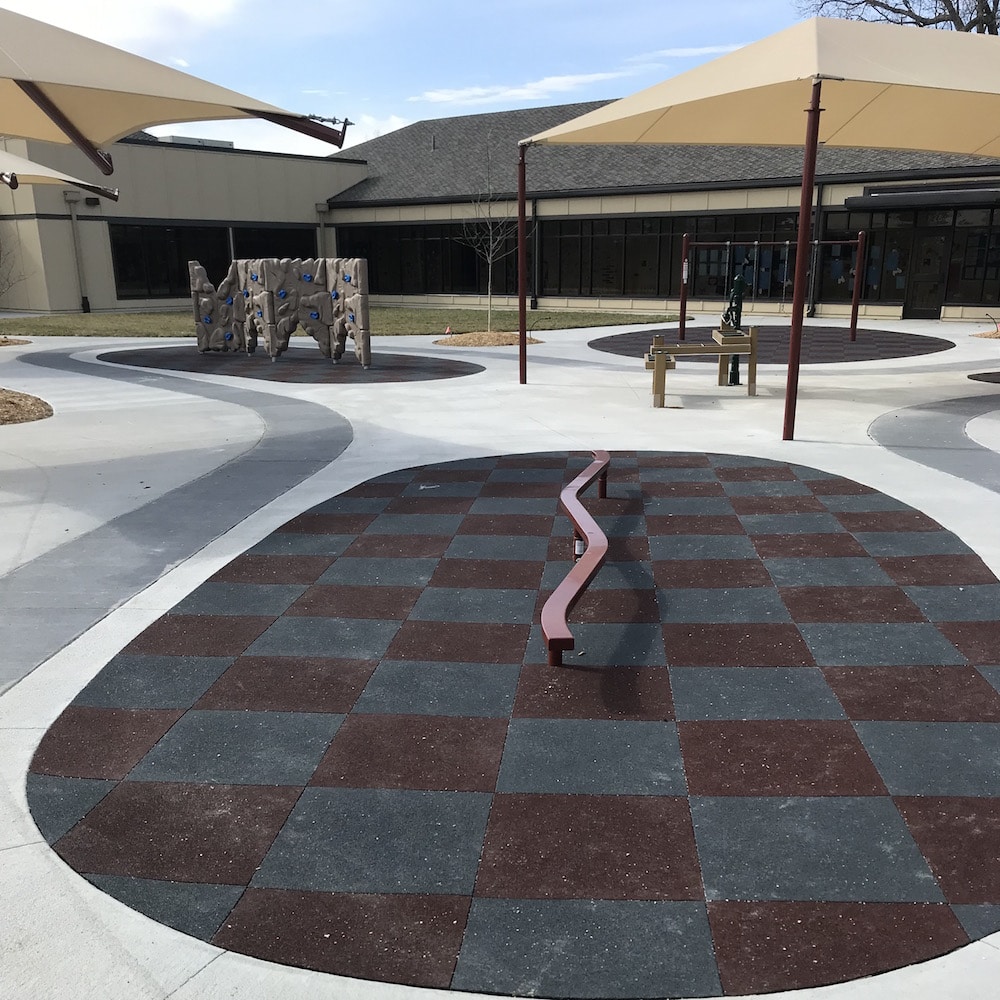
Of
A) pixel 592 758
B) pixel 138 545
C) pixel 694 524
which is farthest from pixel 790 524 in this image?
pixel 138 545

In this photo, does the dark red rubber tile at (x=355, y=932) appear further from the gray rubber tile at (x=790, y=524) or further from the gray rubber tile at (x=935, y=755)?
the gray rubber tile at (x=790, y=524)

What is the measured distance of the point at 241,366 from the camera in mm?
16797

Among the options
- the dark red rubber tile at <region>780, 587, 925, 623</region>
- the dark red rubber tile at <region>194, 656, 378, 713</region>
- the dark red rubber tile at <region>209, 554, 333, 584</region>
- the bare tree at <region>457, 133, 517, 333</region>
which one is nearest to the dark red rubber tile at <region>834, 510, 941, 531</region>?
the dark red rubber tile at <region>780, 587, 925, 623</region>

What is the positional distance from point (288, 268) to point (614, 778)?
15.0m

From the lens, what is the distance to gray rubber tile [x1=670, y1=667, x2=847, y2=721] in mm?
4168

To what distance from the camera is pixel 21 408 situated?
11789 millimetres

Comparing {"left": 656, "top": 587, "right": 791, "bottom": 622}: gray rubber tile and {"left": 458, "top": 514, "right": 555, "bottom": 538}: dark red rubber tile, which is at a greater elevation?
{"left": 458, "top": 514, "right": 555, "bottom": 538}: dark red rubber tile

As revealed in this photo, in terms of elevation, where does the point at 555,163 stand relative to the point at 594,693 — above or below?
above

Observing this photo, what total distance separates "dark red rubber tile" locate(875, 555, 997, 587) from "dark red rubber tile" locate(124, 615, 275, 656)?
3929 mm

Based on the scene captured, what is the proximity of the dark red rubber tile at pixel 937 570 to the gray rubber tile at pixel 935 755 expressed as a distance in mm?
1779

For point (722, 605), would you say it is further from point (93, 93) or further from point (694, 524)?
point (93, 93)

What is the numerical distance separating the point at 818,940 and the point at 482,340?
18.9m

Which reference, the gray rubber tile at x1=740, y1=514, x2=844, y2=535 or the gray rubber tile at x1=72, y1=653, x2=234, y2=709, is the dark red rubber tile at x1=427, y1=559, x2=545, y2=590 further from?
the gray rubber tile at x1=740, y1=514, x2=844, y2=535

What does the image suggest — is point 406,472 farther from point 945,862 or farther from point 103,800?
point 945,862
